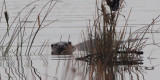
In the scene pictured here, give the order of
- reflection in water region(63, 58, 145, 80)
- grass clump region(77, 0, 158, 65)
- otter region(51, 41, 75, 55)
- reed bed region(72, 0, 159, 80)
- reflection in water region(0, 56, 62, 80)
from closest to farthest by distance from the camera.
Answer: reflection in water region(63, 58, 145, 80)
reflection in water region(0, 56, 62, 80)
reed bed region(72, 0, 159, 80)
grass clump region(77, 0, 158, 65)
otter region(51, 41, 75, 55)

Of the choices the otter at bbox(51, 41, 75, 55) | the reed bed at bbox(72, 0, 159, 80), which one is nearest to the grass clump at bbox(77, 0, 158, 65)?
the reed bed at bbox(72, 0, 159, 80)

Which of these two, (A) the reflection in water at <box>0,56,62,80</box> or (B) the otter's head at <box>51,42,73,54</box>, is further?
(B) the otter's head at <box>51,42,73,54</box>

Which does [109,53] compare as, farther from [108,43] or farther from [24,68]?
[24,68]

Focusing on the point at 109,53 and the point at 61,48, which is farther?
the point at 61,48

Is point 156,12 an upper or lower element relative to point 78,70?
upper

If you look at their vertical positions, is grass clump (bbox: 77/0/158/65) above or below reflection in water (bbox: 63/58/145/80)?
above

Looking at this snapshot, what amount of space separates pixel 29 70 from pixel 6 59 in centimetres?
76

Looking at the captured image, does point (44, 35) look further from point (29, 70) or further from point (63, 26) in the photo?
point (29, 70)

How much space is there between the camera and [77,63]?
625cm

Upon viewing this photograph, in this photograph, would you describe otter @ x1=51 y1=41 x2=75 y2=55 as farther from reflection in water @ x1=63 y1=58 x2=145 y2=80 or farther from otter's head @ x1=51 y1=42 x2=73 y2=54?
reflection in water @ x1=63 y1=58 x2=145 y2=80

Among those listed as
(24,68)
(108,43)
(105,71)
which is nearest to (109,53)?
(108,43)

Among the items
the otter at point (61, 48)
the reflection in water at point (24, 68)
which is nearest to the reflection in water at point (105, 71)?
the reflection in water at point (24, 68)

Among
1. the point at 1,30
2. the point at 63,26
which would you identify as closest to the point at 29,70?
the point at 1,30

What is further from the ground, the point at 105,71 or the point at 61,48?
the point at 61,48
